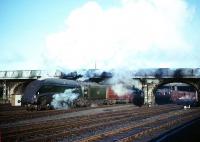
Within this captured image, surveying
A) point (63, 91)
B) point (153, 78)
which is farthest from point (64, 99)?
point (153, 78)

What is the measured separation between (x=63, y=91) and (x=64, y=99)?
5.80 feet

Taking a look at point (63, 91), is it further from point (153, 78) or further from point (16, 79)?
point (16, 79)

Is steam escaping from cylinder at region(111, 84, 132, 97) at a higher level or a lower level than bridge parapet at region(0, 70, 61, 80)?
lower

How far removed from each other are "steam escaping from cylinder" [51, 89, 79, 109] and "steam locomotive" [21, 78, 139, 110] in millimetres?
228

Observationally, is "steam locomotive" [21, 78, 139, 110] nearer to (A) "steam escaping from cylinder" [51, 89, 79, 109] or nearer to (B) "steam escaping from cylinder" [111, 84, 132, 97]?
(A) "steam escaping from cylinder" [51, 89, 79, 109]

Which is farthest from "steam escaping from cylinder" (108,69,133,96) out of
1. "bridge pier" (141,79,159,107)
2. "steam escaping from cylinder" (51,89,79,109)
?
"steam escaping from cylinder" (51,89,79,109)


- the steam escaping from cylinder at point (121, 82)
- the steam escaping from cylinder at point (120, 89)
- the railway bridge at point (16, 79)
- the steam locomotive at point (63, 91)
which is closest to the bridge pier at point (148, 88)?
the steam escaping from cylinder at point (121, 82)

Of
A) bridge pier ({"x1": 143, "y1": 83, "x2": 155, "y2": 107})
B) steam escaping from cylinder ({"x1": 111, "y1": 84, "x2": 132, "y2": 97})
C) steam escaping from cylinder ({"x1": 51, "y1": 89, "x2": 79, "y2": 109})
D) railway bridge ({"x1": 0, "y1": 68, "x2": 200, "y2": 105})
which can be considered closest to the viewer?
steam escaping from cylinder ({"x1": 51, "y1": 89, "x2": 79, "y2": 109})

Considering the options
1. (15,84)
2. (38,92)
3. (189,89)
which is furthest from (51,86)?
(189,89)

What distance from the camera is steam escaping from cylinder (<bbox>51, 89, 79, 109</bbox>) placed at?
31352 millimetres

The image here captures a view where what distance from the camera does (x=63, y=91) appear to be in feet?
104

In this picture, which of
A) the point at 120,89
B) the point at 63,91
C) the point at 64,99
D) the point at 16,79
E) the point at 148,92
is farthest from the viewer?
the point at 16,79

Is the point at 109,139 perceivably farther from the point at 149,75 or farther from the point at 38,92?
the point at 149,75

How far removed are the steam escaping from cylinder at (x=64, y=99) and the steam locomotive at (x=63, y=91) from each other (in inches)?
9.0
